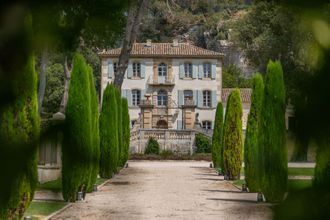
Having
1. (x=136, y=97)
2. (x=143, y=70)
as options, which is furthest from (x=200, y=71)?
(x=136, y=97)

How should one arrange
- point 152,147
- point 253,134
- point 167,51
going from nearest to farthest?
1. point 253,134
2. point 152,147
3. point 167,51

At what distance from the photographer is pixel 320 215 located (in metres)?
0.85

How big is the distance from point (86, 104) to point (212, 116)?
3182 cm

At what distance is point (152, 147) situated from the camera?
35.4 metres

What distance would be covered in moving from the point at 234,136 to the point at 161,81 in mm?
25721

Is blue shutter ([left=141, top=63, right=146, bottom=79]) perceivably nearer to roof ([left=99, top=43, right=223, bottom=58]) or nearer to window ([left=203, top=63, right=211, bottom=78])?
roof ([left=99, top=43, right=223, bottom=58])

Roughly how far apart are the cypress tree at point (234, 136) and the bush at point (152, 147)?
16.1 metres

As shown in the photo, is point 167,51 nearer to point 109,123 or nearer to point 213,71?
point 213,71

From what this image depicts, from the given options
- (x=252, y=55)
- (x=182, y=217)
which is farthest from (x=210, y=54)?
(x=182, y=217)

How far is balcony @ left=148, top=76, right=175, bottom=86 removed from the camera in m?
44.2

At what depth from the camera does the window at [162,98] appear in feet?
146

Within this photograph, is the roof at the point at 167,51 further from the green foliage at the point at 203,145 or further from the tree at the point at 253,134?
the tree at the point at 253,134

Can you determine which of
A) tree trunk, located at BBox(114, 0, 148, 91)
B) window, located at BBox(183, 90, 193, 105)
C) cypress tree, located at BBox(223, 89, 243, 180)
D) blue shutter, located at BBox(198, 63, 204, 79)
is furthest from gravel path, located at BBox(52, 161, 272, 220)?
blue shutter, located at BBox(198, 63, 204, 79)

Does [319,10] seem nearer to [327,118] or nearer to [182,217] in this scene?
[327,118]
